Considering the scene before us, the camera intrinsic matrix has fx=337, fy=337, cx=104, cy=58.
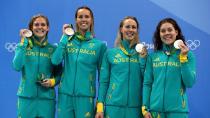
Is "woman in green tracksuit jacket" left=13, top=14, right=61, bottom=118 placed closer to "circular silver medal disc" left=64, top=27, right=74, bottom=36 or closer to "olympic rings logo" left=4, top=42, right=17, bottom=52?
"circular silver medal disc" left=64, top=27, right=74, bottom=36

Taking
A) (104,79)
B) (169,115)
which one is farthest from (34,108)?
(169,115)

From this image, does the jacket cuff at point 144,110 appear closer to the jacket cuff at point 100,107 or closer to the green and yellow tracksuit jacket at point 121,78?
the green and yellow tracksuit jacket at point 121,78

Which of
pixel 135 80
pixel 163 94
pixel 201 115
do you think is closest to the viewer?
pixel 163 94

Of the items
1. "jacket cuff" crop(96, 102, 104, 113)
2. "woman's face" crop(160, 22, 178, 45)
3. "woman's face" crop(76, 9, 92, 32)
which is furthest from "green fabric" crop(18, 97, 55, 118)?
"woman's face" crop(160, 22, 178, 45)

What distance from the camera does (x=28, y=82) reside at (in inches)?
128

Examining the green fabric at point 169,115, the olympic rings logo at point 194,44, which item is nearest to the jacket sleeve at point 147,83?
the green fabric at point 169,115

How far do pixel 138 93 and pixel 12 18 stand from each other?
96.9 inches

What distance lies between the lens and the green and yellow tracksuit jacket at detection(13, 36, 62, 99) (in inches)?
127

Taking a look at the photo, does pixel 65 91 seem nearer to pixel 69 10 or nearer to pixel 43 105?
pixel 43 105

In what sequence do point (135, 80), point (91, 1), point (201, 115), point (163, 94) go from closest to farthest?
point (163, 94) < point (135, 80) < point (201, 115) < point (91, 1)

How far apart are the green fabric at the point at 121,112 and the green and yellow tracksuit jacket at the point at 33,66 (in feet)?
1.97

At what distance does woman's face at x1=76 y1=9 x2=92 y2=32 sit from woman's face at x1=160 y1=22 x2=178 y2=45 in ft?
2.47

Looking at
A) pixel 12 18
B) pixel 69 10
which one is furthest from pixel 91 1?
pixel 12 18

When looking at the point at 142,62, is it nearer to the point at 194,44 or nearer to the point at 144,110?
the point at 144,110
